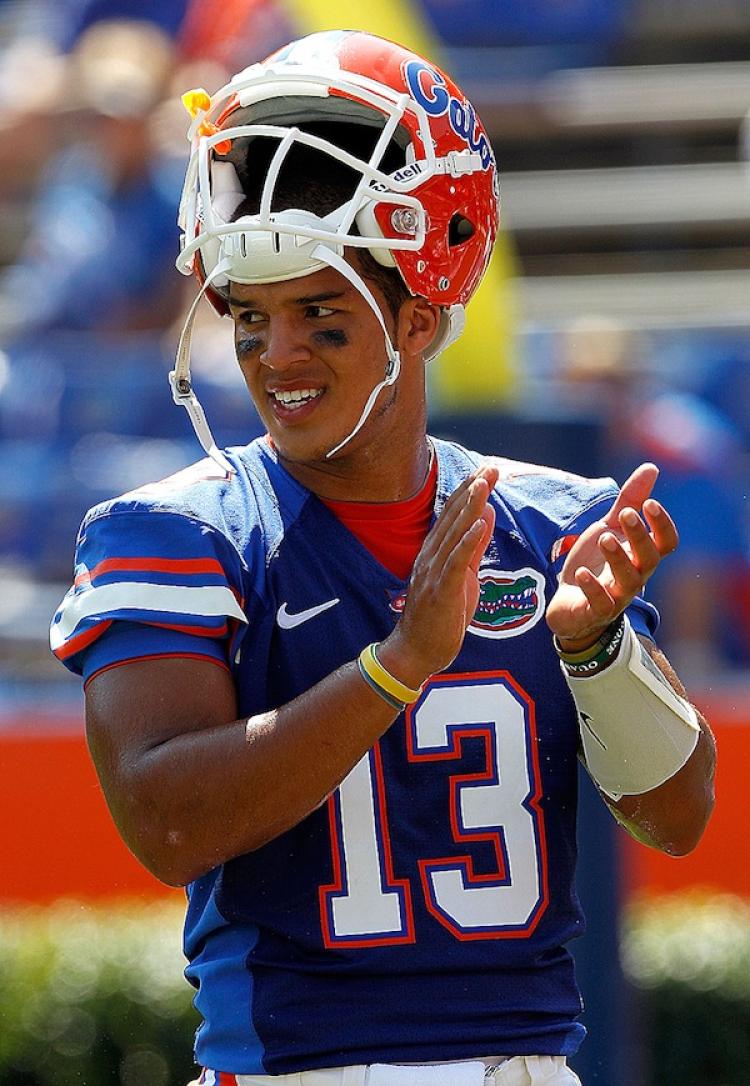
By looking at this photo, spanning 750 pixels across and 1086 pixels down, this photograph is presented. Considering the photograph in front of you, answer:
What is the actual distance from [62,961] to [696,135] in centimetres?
549

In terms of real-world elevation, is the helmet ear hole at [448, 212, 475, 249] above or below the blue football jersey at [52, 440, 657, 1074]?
above

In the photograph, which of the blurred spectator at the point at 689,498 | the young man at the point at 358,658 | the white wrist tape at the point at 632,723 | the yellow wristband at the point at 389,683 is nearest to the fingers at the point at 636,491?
the young man at the point at 358,658

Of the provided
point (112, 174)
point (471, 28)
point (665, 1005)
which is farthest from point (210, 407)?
point (471, 28)

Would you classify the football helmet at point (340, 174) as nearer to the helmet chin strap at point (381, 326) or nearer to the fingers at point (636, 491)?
the helmet chin strap at point (381, 326)

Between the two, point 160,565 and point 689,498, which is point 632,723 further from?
point 689,498

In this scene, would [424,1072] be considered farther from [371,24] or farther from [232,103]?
[371,24]

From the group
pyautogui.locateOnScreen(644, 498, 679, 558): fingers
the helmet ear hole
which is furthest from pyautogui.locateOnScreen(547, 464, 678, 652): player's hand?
the helmet ear hole

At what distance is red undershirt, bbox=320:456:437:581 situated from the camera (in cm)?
231

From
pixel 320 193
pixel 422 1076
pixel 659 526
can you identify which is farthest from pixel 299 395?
pixel 422 1076

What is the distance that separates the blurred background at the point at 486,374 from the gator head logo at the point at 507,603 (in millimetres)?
1356

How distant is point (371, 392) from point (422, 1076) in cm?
83

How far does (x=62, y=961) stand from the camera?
4.52m

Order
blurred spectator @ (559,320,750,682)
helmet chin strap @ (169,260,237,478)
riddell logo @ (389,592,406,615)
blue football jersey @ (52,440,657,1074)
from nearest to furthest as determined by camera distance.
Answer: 1. blue football jersey @ (52,440,657,1074)
2. riddell logo @ (389,592,406,615)
3. helmet chin strap @ (169,260,237,478)
4. blurred spectator @ (559,320,750,682)

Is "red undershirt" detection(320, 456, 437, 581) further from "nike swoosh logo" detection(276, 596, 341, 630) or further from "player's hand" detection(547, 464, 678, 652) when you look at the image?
"player's hand" detection(547, 464, 678, 652)
